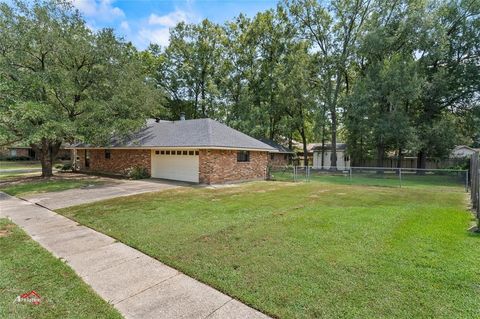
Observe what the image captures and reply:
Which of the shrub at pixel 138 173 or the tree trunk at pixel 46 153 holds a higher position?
the tree trunk at pixel 46 153

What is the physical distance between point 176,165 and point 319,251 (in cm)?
1207

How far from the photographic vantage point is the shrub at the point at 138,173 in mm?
16203

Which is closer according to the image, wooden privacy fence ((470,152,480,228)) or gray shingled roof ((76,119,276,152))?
wooden privacy fence ((470,152,480,228))

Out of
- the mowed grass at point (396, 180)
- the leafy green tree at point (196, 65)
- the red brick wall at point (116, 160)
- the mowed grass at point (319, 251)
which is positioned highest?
the leafy green tree at point (196, 65)

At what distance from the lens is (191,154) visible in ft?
47.0

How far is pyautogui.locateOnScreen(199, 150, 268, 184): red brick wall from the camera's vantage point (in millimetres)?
13531

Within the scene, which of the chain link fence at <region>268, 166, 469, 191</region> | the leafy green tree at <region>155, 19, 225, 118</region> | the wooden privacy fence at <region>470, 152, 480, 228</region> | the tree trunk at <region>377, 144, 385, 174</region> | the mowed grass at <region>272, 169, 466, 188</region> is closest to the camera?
the wooden privacy fence at <region>470, 152, 480, 228</region>

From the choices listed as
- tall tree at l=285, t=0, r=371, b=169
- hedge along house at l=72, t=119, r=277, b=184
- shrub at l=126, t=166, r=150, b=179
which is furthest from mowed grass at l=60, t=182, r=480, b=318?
tall tree at l=285, t=0, r=371, b=169

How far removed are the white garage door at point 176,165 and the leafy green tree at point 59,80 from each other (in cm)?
262

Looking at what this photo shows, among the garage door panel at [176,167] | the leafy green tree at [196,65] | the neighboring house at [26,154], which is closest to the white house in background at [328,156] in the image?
the leafy green tree at [196,65]

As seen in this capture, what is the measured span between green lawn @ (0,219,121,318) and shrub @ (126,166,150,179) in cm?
1157

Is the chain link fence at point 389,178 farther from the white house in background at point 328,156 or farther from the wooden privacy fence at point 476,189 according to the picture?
the white house in background at point 328,156

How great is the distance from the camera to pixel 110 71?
15516 mm

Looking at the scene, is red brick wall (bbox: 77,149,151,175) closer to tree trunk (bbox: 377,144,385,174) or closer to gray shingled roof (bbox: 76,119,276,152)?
gray shingled roof (bbox: 76,119,276,152)
